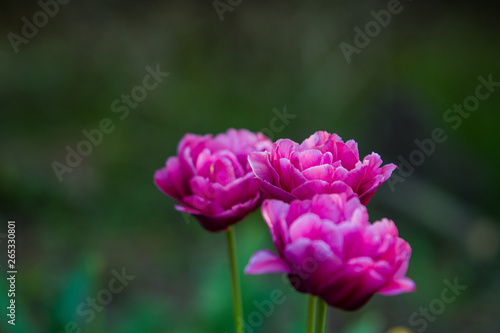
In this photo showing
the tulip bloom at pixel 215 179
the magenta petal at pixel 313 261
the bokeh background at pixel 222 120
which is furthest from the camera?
the bokeh background at pixel 222 120

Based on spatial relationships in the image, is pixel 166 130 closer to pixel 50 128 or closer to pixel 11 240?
pixel 50 128

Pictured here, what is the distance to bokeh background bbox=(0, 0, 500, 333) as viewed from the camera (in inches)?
67.8

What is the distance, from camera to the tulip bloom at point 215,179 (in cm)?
53

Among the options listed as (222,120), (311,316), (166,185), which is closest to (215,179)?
(166,185)

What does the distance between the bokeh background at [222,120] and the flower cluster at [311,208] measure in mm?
803

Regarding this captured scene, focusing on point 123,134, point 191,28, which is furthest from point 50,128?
point 191,28

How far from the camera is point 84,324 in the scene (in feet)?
2.79

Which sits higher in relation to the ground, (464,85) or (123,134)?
(464,85)

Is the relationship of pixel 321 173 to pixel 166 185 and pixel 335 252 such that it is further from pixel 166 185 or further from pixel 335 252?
pixel 166 185

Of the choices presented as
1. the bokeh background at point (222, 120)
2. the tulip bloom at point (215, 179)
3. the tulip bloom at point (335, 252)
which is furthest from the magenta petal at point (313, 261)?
the bokeh background at point (222, 120)

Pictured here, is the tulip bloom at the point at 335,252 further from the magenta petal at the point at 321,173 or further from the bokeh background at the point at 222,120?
the bokeh background at the point at 222,120

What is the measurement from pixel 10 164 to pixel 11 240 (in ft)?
0.92

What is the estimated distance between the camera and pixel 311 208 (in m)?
0.42

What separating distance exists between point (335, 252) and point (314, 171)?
72 mm
